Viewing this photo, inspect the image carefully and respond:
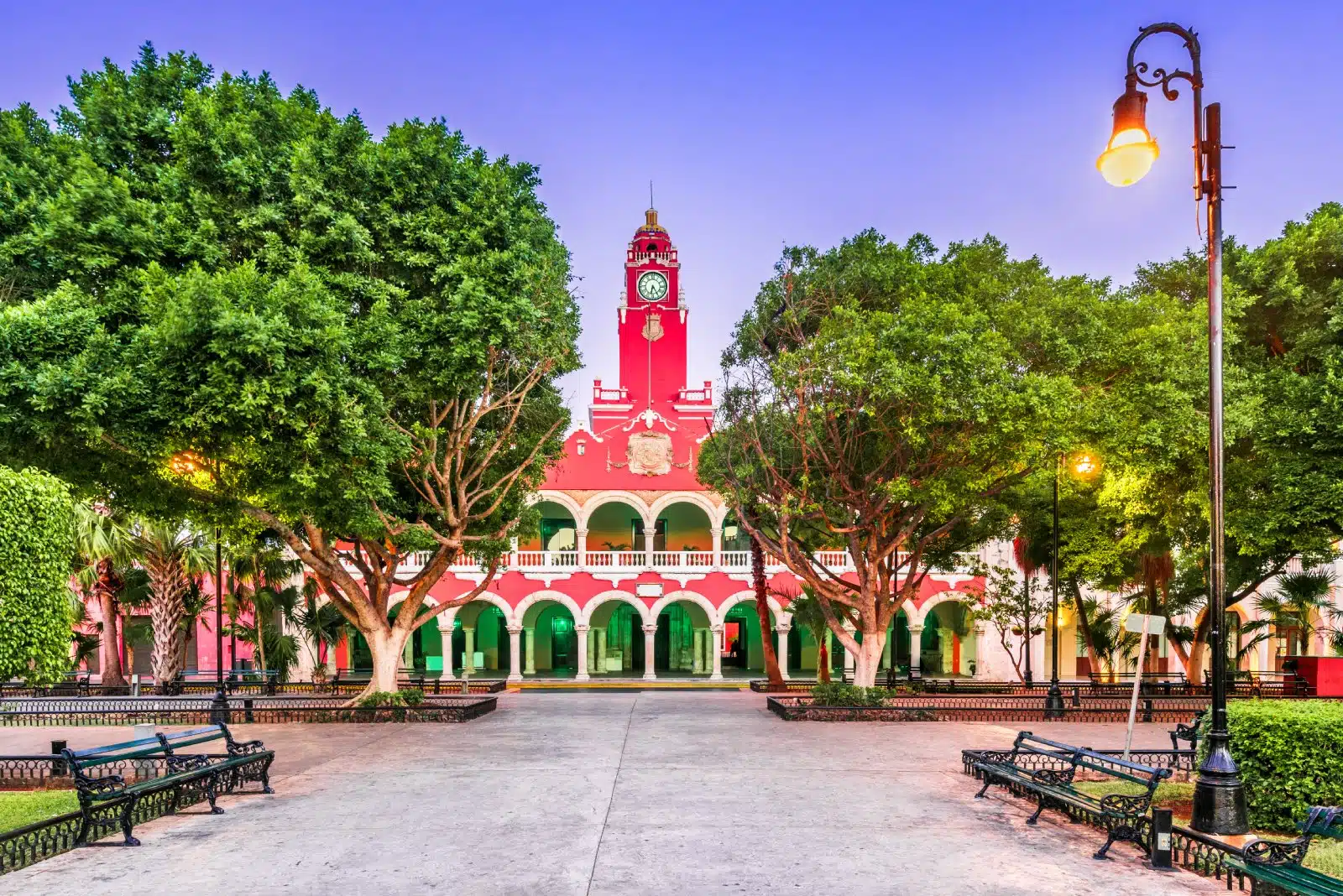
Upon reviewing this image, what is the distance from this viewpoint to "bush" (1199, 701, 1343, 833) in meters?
8.63

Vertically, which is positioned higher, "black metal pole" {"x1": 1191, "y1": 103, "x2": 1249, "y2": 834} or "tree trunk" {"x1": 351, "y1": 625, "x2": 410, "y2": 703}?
"black metal pole" {"x1": 1191, "y1": 103, "x2": 1249, "y2": 834}

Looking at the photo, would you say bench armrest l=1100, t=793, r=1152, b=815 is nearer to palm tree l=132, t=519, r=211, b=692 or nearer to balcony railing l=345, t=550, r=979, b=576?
palm tree l=132, t=519, r=211, b=692

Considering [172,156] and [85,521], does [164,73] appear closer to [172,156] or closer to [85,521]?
[172,156]

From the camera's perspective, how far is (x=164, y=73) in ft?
45.3

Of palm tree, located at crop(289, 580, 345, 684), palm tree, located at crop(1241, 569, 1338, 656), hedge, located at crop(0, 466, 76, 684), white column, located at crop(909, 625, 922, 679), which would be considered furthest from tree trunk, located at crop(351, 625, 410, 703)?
palm tree, located at crop(1241, 569, 1338, 656)

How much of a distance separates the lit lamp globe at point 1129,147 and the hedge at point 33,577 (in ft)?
33.4

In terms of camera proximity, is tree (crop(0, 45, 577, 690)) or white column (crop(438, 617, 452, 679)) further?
white column (crop(438, 617, 452, 679))

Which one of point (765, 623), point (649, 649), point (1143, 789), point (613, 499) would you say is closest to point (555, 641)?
point (649, 649)

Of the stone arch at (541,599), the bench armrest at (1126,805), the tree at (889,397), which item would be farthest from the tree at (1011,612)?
the bench armrest at (1126,805)

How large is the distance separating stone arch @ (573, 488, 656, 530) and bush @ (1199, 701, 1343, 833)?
77.2ft

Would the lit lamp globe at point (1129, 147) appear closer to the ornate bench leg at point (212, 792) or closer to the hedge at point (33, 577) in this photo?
the hedge at point (33, 577)

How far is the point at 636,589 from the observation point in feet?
104

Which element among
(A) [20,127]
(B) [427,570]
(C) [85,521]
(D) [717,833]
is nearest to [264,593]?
(C) [85,521]

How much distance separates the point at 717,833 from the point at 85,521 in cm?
1842
